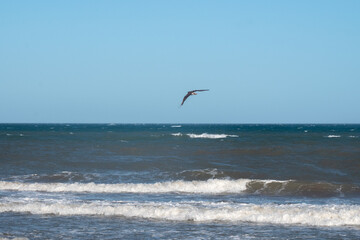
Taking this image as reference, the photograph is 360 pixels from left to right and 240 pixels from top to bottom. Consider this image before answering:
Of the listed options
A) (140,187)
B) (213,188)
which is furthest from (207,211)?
(213,188)

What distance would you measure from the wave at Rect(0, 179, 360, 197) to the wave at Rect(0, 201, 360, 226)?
12.9ft

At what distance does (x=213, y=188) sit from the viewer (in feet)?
65.0

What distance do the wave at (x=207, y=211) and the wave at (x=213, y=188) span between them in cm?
393

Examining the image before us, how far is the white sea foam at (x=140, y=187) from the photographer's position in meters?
19.0

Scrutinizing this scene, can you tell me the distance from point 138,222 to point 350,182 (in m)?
12.3

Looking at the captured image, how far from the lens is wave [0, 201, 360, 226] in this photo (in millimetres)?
12719

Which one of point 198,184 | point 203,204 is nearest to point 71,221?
point 203,204

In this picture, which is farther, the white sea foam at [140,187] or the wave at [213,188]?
the white sea foam at [140,187]

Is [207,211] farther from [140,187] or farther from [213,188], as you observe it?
[213,188]

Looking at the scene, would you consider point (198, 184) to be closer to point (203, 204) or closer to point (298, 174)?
point (203, 204)

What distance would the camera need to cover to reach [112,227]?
39.8 ft

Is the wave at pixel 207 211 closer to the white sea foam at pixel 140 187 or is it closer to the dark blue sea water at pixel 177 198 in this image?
the dark blue sea water at pixel 177 198

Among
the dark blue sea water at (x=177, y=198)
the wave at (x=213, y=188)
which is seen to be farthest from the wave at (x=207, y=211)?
the wave at (x=213, y=188)

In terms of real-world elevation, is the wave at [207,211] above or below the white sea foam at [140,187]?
above
